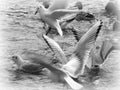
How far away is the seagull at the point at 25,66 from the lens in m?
6.88

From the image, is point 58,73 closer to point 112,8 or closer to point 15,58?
point 15,58

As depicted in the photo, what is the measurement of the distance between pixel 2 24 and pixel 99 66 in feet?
8.40

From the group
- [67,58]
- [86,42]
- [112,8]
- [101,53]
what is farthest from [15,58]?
[112,8]

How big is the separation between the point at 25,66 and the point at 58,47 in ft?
2.64

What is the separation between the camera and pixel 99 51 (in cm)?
704

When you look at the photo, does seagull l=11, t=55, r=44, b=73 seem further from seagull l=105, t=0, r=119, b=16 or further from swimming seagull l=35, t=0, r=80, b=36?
seagull l=105, t=0, r=119, b=16

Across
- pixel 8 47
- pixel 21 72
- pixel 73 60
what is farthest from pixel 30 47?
pixel 73 60

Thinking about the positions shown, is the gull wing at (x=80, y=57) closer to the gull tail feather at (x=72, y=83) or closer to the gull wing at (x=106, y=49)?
the gull tail feather at (x=72, y=83)

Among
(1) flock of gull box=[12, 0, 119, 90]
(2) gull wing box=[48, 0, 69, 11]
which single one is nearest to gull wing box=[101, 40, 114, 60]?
(1) flock of gull box=[12, 0, 119, 90]

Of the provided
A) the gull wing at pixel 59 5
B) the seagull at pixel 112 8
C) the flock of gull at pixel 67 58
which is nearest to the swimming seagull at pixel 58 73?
the flock of gull at pixel 67 58

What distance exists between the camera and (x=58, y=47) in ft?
21.0

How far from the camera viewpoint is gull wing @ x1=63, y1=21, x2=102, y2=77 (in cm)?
615

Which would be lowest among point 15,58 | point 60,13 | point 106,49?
point 106,49

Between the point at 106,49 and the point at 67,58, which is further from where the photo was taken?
the point at 67,58
